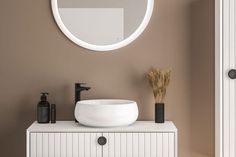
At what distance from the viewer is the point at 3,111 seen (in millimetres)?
2533

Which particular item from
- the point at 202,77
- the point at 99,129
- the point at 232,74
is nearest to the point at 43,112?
the point at 99,129

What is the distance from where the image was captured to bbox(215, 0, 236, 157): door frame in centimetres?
224

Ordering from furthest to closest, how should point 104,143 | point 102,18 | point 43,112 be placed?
point 102,18, point 43,112, point 104,143

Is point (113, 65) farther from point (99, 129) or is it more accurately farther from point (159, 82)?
point (99, 129)

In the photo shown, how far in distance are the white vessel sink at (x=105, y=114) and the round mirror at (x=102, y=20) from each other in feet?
1.43

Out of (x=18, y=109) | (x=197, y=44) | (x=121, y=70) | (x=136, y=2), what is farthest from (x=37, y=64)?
(x=197, y=44)

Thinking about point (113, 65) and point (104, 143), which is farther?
point (113, 65)

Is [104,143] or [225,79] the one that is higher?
[225,79]

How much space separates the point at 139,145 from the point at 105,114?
0.23 metres

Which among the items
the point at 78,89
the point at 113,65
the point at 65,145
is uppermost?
the point at 113,65

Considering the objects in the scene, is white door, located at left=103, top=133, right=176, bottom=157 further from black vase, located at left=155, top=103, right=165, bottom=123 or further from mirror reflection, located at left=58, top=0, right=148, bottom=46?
mirror reflection, located at left=58, top=0, right=148, bottom=46

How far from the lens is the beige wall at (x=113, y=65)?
8.24ft

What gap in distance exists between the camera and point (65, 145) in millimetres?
2184

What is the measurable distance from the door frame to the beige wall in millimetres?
236
